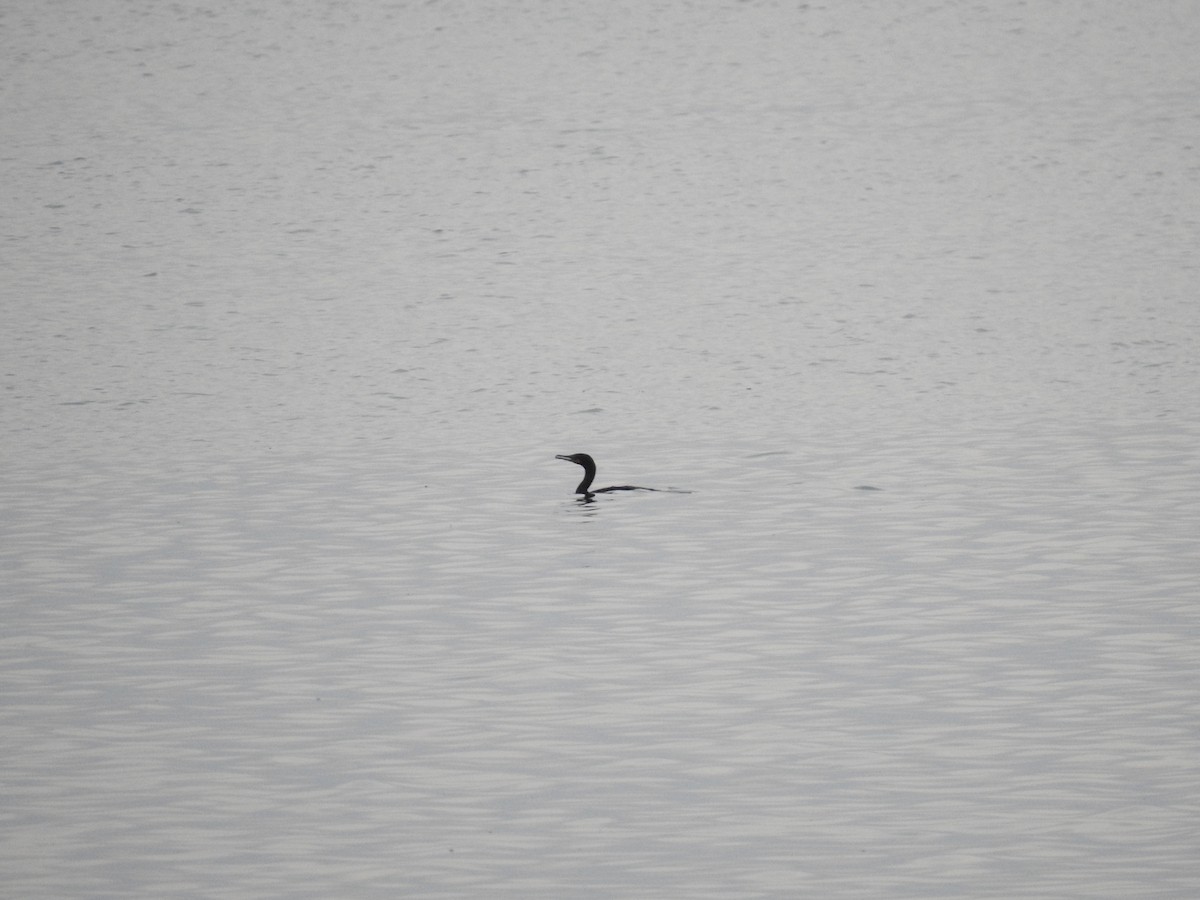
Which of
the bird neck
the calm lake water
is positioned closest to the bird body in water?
the bird neck

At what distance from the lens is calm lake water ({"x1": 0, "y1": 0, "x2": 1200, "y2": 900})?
11.6m

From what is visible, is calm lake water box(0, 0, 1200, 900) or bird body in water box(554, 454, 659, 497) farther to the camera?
bird body in water box(554, 454, 659, 497)

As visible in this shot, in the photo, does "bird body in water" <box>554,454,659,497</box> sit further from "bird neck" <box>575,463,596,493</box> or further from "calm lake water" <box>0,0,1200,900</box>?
"calm lake water" <box>0,0,1200,900</box>

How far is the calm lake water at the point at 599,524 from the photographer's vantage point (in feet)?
37.9

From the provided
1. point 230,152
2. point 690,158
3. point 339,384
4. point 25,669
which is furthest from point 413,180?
point 25,669

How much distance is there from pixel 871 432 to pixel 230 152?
142 feet

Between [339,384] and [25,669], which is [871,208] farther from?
[25,669]

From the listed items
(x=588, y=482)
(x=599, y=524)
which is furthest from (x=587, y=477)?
(x=599, y=524)

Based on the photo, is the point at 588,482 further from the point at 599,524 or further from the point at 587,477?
the point at 599,524

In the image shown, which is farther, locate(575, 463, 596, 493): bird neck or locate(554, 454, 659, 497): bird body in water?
locate(575, 463, 596, 493): bird neck

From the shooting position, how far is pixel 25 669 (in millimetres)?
15516

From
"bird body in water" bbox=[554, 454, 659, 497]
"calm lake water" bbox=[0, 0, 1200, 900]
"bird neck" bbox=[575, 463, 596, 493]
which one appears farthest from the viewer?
"bird neck" bbox=[575, 463, 596, 493]

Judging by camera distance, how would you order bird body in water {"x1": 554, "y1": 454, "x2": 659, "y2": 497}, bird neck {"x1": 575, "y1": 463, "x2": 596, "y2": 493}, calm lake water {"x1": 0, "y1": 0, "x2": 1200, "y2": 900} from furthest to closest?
bird neck {"x1": 575, "y1": 463, "x2": 596, "y2": 493} < bird body in water {"x1": 554, "y1": 454, "x2": 659, "y2": 497} < calm lake water {"x1": 0, "y1": 0, "x2": 1200, "y2": 900}

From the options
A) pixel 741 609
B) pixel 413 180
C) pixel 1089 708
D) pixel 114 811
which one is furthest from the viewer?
pixel 413 180
